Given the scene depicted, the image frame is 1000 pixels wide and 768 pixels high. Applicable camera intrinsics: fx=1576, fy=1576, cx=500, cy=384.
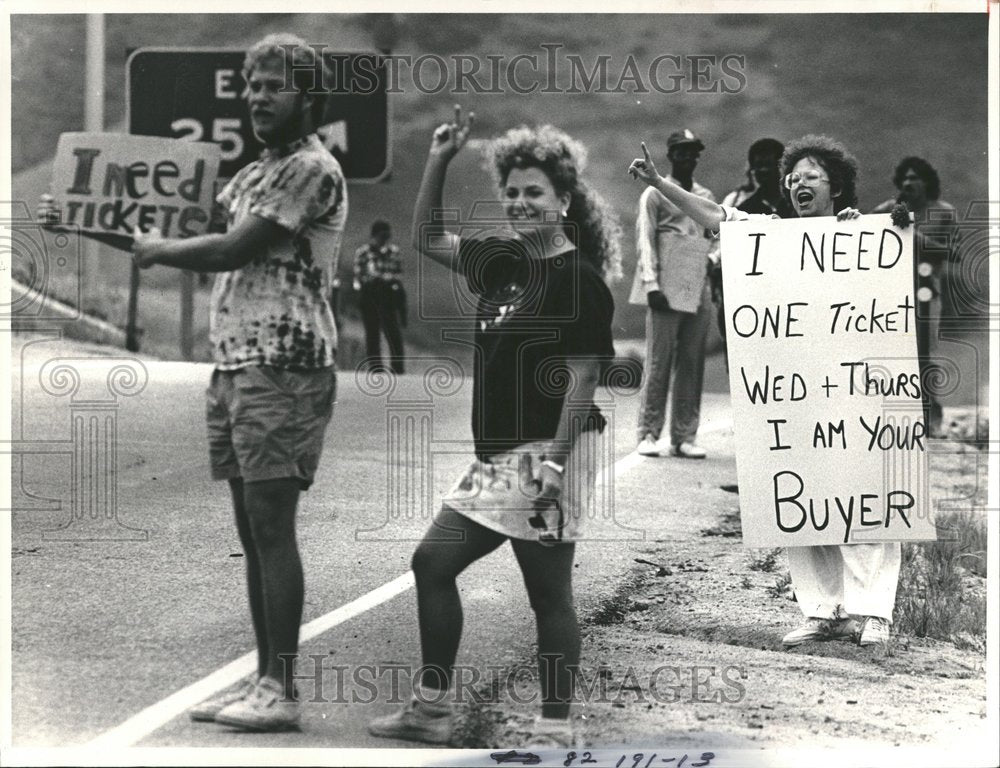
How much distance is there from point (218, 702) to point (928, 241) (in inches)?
Answer: 126

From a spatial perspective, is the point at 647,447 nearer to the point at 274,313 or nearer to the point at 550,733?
the point at 550,733

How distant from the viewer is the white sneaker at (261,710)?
4.62 meters

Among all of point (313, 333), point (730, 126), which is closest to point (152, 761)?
point (313, 333)

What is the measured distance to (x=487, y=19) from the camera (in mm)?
5414

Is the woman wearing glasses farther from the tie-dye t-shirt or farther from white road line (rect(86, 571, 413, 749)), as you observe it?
white road line (rect(86, 571, 413, 749))

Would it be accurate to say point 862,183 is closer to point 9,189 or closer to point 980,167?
point 980,167

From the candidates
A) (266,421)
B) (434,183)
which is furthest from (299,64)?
(266,421)

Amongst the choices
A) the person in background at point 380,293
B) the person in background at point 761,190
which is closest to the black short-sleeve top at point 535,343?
the person in background at point 380,293

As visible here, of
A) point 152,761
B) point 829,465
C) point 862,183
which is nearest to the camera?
point 152,761

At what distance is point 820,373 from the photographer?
525 centimetres

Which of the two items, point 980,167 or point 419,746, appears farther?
point 980,167

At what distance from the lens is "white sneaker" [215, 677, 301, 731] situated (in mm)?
4621

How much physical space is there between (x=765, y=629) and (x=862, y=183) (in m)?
2.03

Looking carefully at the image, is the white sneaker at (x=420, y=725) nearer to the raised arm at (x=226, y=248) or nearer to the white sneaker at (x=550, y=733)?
the white sneaker at (x=550, y=733)
